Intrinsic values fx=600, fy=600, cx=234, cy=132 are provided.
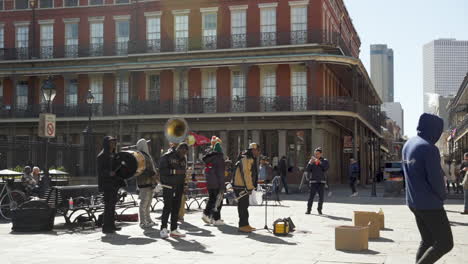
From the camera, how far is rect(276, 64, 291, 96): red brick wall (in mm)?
34250

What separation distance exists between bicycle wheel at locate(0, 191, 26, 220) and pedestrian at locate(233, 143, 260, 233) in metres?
5.80

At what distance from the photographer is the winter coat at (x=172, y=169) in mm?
11254

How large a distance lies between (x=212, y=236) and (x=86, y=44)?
29874 mm

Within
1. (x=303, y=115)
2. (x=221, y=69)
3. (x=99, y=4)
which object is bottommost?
(x=303, y=115)

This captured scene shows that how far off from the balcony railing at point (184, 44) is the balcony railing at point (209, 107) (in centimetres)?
324

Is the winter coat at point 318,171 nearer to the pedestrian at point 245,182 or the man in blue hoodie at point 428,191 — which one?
the pedestrian at point 245,182

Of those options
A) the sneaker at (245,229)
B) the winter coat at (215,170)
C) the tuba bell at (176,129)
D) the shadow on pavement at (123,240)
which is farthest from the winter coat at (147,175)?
the tuba bell at (176,129)

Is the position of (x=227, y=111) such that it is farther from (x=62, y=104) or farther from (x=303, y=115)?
(x=62, y=104)

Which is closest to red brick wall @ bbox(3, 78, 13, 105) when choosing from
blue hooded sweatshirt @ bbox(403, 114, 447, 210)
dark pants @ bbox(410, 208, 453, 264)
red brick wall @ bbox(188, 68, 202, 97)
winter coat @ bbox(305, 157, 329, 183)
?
red brick wall @ bbox(188, 68, 202, 97)

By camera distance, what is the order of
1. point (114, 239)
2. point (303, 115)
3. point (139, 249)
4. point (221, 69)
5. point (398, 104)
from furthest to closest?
point (398, 104), point (221, 69), point (303, 115), point (114, 239), point (139, 249)

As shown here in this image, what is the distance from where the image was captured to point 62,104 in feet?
126

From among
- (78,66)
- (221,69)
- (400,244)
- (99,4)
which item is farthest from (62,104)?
(400,244)

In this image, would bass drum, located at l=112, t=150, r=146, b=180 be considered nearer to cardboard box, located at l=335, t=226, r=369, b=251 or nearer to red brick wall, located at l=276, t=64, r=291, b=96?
cardboard box, located at l=335, t=226, r=369, b=251

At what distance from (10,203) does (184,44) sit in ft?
74.5
